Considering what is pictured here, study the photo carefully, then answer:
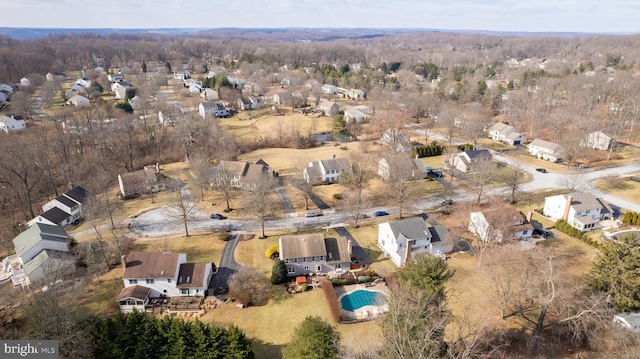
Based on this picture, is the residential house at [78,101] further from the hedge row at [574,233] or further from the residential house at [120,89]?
the hedge row at [574,233]

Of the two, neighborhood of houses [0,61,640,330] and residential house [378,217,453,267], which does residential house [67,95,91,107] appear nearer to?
neighborhood of houses [0,61,640,330]

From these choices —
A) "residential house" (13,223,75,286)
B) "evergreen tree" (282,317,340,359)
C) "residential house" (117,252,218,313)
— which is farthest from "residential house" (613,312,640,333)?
"residential house" (13,223,75,286)

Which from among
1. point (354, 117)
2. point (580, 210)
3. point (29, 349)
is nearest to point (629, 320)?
point (580, 210)

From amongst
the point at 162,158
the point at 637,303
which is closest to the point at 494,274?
the point at 637,303

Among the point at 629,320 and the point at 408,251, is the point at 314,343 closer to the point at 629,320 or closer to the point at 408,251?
the point at 408,251

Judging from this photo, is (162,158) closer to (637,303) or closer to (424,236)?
(424,236)

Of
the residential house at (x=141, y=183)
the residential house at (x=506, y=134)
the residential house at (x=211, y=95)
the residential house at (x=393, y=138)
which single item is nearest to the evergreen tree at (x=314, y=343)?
the residential house at (x=141, y=183)

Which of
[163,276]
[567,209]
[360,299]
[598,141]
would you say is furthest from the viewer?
[598,141]
